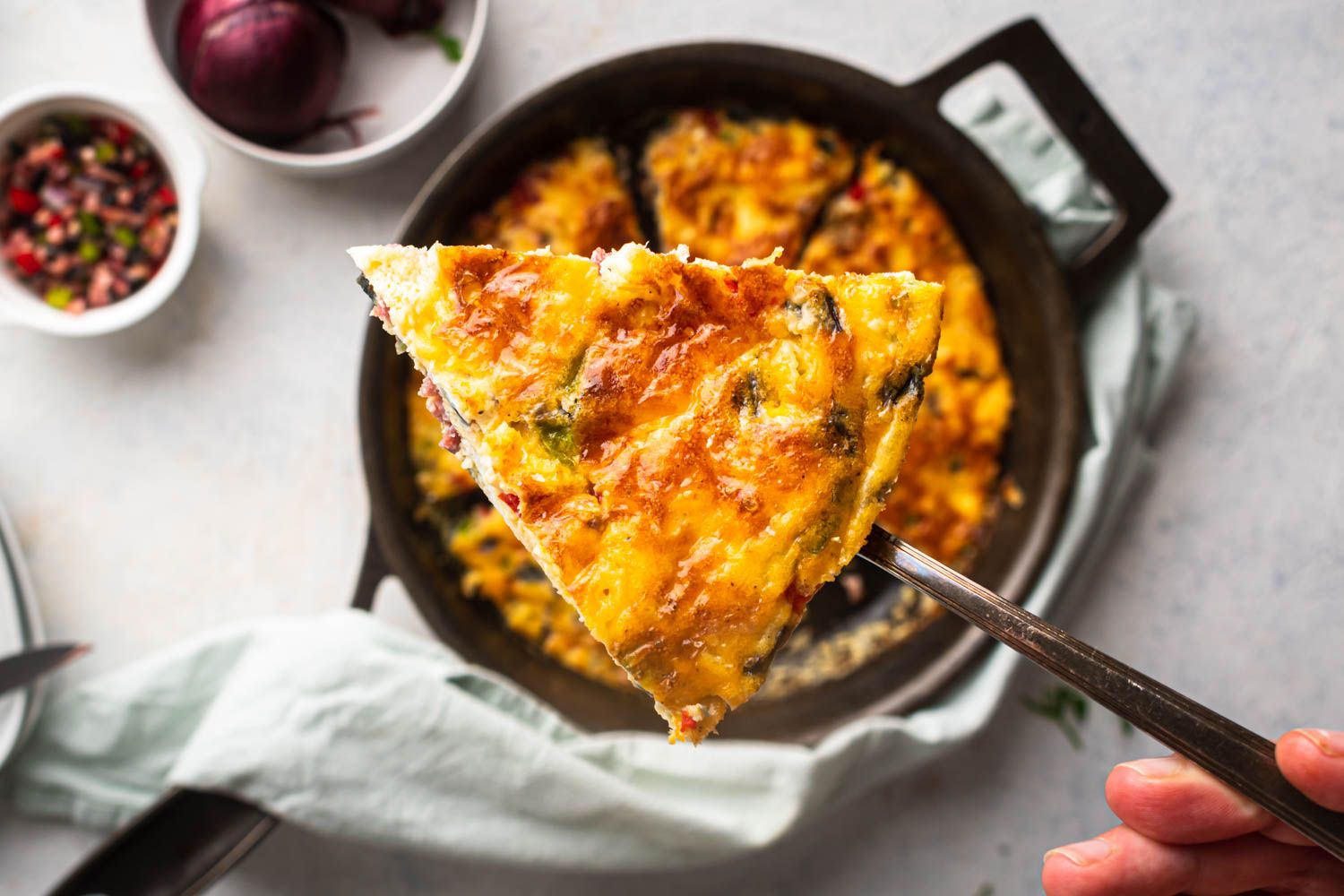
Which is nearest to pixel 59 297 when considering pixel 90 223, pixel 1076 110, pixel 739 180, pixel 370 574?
pixel 90 223

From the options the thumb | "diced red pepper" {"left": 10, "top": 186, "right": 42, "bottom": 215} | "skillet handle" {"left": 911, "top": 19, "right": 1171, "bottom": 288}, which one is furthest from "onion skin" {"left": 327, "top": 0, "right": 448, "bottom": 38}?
the thumb

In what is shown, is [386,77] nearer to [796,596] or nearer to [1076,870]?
[796,596]

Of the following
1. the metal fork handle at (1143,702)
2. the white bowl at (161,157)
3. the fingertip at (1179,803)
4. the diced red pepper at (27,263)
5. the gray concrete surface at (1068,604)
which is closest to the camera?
the metal fork handle at (1143,702)

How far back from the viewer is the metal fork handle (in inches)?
88.0

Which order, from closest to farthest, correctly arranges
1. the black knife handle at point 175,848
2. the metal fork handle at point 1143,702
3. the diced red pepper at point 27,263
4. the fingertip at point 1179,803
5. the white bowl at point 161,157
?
the metal fork handle at point 1143,702
the fingertip at point 1179,803
the black knife handle at point 175,848
the white bowl at point 161,157
the diced red pepper at point 27,263

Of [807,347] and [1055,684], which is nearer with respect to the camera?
[807,347]

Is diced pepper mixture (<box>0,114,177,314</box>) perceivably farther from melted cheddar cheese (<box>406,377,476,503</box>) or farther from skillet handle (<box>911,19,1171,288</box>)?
skillet handle (<box>911,19,1171,288</box>)

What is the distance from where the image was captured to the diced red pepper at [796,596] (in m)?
2.32

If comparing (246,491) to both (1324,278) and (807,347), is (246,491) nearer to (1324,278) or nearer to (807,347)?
(807,347)

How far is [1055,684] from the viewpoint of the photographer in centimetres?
414

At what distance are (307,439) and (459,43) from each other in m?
1.53

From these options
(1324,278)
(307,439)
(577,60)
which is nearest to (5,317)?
(307,439)

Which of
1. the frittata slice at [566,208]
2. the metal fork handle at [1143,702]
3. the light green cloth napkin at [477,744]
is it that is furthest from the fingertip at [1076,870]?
the frittata slice at [566,208]

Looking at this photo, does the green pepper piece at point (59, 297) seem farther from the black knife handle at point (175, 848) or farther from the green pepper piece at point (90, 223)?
the black knife handle at point (175, 848)
